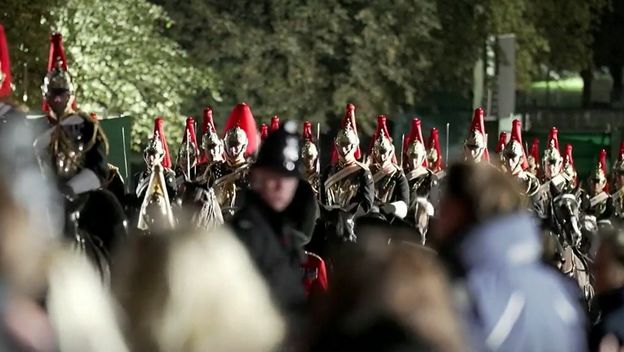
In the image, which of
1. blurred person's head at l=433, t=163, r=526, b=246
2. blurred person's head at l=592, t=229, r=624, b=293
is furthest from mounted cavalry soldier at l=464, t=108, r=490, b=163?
blurred person's head at l=433, t=163, r=526, b=246

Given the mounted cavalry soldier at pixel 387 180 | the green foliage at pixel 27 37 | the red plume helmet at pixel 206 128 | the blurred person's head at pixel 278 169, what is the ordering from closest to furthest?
the blurred person's head at pixel 278 169
the mounted cavalry soldier at pixel 387 180
the red plume helmet at pixel 206 128
the green foliage at pixel 27 37

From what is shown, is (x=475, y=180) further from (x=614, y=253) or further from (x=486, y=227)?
(x=614, y=253)

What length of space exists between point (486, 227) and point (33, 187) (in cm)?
286

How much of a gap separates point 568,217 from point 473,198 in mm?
11950

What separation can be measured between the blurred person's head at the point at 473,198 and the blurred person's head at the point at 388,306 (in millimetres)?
976

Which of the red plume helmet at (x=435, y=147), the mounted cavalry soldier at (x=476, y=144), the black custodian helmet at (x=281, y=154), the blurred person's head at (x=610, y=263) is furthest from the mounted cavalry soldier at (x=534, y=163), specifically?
the blurred person's head at (x=610, y=263)

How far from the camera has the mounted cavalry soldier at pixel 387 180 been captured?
1505cm

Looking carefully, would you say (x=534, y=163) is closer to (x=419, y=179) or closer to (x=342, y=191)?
(x=419, y=179)

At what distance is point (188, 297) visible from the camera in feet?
15.4

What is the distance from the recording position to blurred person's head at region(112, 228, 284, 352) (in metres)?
4.70

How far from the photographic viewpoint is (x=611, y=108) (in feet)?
206

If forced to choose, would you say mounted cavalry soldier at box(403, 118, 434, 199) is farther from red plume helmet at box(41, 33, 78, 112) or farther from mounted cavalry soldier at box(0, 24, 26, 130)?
mounted cavalry soldier at box(0, 24, 26, 130)

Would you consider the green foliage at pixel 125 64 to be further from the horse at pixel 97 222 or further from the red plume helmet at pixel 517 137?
the horse at pixel 97 222

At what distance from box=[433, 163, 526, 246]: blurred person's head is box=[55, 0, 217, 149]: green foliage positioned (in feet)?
64.2
